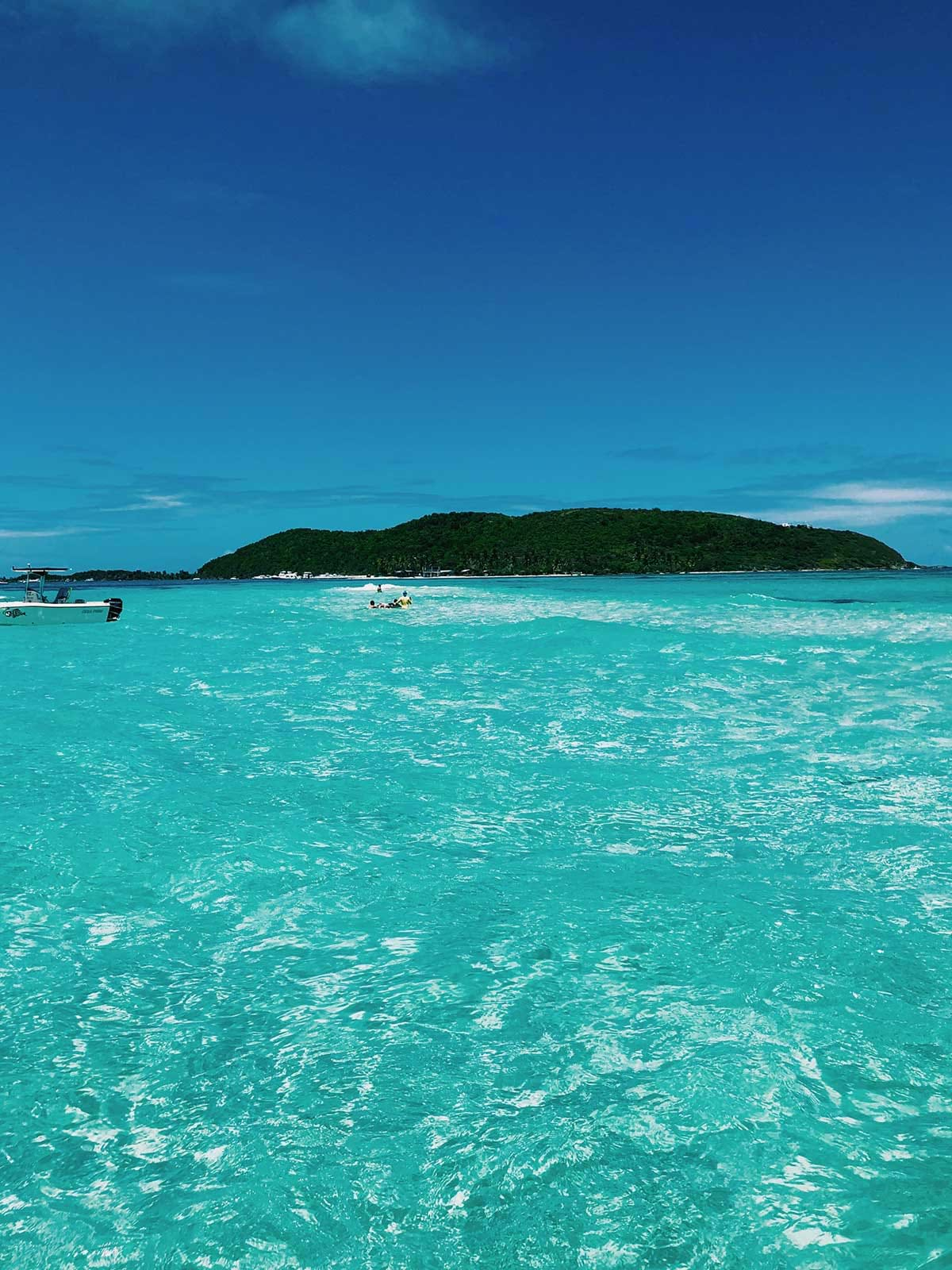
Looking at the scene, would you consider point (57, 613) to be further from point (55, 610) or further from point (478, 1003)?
point (478, 1003)

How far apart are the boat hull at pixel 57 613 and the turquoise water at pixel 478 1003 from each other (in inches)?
1577

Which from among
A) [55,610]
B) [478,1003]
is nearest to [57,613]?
[55,610]

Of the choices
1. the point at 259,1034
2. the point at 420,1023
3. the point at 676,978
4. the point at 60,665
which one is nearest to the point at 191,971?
the point at 259,1034

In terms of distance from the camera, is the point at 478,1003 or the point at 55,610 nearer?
the point at 478,1003

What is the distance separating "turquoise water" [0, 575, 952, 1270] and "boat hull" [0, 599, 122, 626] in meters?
40.1

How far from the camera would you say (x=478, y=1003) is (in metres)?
7.16

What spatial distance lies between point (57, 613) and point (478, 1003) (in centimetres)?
5508

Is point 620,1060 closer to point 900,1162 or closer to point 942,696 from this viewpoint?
point 900,1162

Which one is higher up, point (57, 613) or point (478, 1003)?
point (57, 613)

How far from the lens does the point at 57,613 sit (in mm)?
54500

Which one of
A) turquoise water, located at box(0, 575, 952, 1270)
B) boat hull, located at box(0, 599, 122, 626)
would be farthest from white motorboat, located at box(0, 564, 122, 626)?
turquoise water, located at box(0, 575, 952, 1270)

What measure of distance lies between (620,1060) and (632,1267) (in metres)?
1.86

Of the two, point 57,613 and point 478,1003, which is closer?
point 478,1003

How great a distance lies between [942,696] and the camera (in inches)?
936
